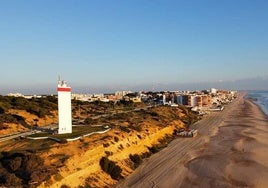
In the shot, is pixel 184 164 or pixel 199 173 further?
pixel 184 164

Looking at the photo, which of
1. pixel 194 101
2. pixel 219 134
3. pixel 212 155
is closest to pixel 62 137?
pixel 212 155

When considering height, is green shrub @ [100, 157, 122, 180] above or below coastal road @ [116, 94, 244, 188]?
above

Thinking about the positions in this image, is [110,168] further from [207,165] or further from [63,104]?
[207,165]

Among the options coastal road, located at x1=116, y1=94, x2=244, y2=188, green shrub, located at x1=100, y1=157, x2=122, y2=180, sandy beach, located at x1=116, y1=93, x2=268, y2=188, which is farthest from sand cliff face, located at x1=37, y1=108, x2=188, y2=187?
sandy beach, located at x1=116, y1=93, x2=268, y2=188

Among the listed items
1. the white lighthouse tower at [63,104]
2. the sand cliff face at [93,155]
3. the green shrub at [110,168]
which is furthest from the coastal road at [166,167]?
the white lighthouse tower at [63,104]

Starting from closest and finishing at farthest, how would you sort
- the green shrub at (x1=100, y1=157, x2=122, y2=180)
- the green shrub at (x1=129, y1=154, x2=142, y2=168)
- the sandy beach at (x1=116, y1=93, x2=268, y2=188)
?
the sandy beach at (x1=116, y1=93, x2=268, y2=188) → the green shrub at (x1=100, y1=157, x2=122, y2=180) → the green shrub at (x1=129, y1=154, x2=142, y2=168)

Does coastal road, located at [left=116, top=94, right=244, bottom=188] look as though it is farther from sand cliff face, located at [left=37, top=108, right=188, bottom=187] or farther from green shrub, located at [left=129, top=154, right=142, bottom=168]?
sand cliff face, located at [left=37, top=108, right=188, bottom=187]

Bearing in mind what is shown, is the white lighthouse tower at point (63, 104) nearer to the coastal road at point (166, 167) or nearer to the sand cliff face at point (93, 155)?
the sand cliff face at point (93, 155)

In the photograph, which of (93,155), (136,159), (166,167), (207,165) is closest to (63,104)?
(93,155)

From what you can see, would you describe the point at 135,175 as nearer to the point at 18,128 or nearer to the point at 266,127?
the point at 18,128
